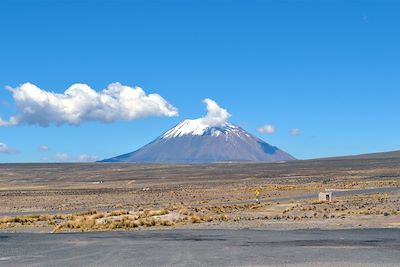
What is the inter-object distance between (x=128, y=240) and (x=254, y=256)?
7007 millimetres

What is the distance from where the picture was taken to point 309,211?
39625 millimetres

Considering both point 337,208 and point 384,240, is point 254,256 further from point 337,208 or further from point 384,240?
point 337,208

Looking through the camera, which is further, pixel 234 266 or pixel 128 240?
pixel 128 240

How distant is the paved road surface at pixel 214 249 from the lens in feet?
52.9

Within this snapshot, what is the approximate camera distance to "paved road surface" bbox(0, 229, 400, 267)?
1611cm

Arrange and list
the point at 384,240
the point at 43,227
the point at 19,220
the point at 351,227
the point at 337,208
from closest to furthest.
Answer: the point at 384,240 → the point at 351,227 → the point at 43,227 → the point at 19,220 → the point at 337,208

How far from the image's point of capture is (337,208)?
134 ft

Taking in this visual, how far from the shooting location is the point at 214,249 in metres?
18.8

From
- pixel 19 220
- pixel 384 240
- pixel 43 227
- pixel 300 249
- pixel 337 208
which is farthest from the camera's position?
pixel 337 208

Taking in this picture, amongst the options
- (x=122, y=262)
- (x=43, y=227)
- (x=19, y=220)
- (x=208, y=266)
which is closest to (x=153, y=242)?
(x=122, y=262)

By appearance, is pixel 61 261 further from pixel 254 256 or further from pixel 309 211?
pixel 309 211

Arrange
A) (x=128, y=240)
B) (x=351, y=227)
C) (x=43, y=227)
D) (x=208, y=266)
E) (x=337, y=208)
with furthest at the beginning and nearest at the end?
(x=337, y=208), (x=43, y=227), (x=351, y=227), (x=128, y=240), (x=208, y=266)

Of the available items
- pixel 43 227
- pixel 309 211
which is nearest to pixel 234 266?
pixel 43 227

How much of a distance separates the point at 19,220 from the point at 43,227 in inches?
204
